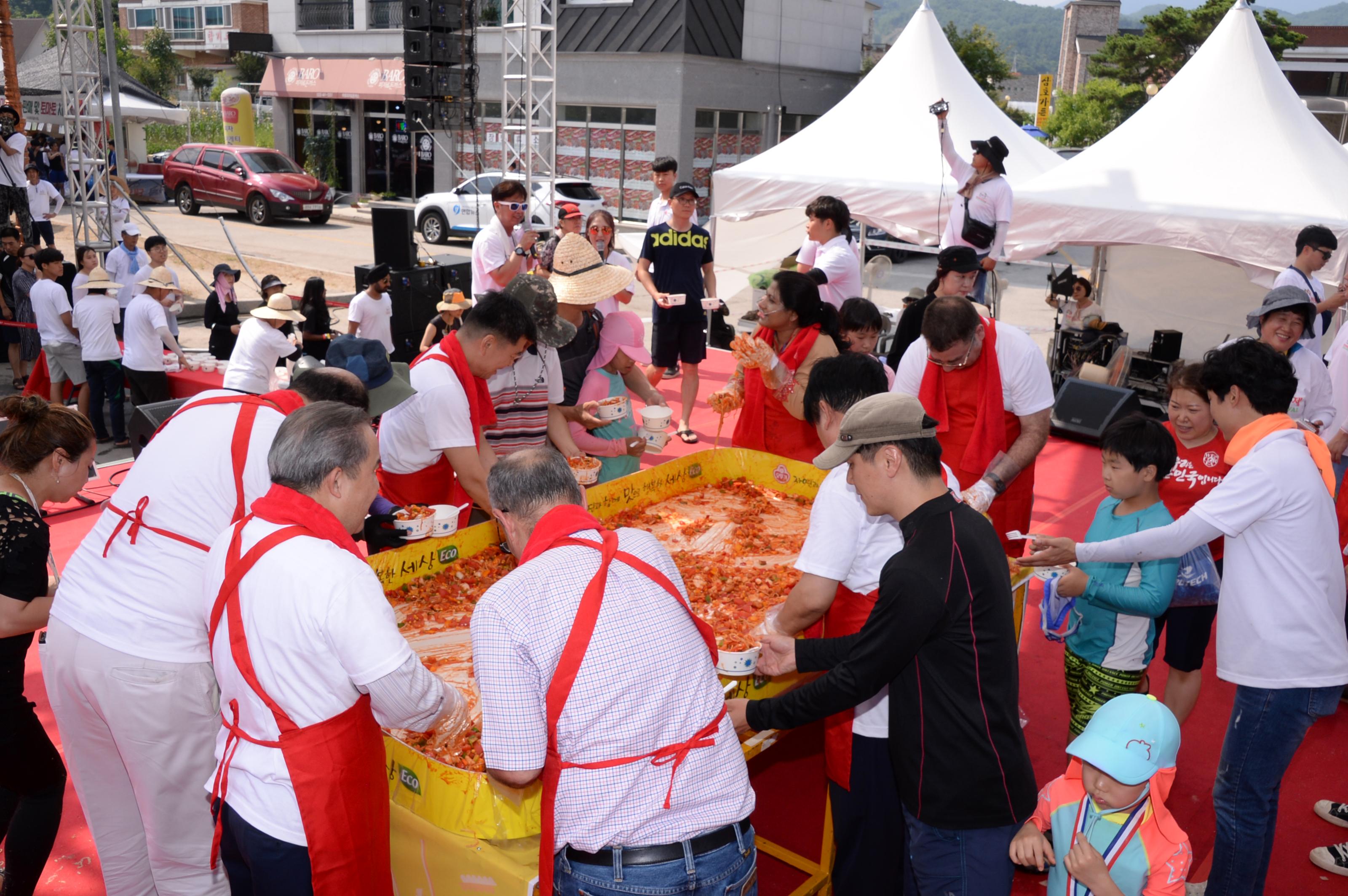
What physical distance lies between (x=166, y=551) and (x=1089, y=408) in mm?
7325

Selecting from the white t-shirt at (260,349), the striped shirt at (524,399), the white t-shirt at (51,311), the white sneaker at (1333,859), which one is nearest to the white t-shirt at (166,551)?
the striped shirt at (524,399)

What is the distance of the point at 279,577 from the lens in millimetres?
1928

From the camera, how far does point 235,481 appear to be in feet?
7.97

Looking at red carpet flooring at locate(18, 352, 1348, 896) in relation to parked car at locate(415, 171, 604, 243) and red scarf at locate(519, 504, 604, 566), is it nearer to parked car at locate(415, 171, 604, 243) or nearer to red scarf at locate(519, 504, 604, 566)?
red scarf at locate(519, 504, 604, 566)

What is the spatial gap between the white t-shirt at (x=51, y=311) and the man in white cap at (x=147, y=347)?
444 millimetres

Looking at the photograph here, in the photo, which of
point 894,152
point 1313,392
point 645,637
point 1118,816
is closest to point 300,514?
point 645,637

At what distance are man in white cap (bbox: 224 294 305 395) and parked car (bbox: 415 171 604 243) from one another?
40.5 feet

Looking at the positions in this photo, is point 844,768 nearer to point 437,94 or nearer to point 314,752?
point 314,752

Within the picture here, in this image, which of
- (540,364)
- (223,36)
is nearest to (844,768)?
(540,364)

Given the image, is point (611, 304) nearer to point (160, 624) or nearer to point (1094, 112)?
point (160, 624)

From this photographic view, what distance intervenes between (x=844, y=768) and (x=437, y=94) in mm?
12941

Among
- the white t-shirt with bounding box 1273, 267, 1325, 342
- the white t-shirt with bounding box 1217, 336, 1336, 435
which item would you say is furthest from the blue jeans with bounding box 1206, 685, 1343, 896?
the white t-shirt with bounding box 1273, 267, 1325, 342

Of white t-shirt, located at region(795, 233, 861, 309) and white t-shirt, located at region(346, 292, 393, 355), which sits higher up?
white t-shirt, located at region(795, 233, 861, 309)

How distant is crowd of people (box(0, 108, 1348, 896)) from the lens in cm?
190
